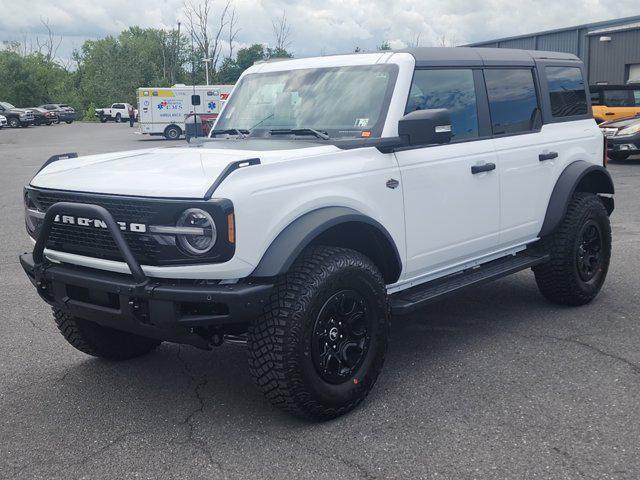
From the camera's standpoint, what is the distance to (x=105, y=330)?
4.55 meters

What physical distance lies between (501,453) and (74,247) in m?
2.33

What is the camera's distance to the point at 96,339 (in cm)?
452

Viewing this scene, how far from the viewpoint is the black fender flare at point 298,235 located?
3.39 metres

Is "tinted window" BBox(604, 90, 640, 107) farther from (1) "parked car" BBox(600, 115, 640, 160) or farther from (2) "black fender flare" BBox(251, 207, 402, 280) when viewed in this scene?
(2) "black fender flare" BBox(251, 207, 402, 280)

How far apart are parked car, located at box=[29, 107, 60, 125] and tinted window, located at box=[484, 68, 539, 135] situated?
53.6m

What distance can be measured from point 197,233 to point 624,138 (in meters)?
15.8

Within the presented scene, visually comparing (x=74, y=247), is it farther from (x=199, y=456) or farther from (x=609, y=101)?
(x=609, y=101)

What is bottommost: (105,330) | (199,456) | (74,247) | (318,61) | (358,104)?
(199,456)

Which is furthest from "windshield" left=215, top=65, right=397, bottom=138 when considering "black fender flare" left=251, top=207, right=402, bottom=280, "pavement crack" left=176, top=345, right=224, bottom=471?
"pavement crack" left=176, top=345, right=224, bottom=471

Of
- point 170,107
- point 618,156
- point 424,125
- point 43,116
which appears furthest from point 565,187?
point 43,116

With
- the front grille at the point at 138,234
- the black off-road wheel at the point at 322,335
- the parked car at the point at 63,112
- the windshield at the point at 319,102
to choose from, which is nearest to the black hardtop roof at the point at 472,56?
the windshield at the point at 319,102

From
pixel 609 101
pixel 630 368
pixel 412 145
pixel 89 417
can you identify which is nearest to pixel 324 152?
pixel 412 145

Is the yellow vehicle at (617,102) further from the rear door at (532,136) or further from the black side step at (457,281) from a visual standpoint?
the black side step at (457,281)

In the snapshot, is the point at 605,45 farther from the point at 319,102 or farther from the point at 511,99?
the point at 319,102
